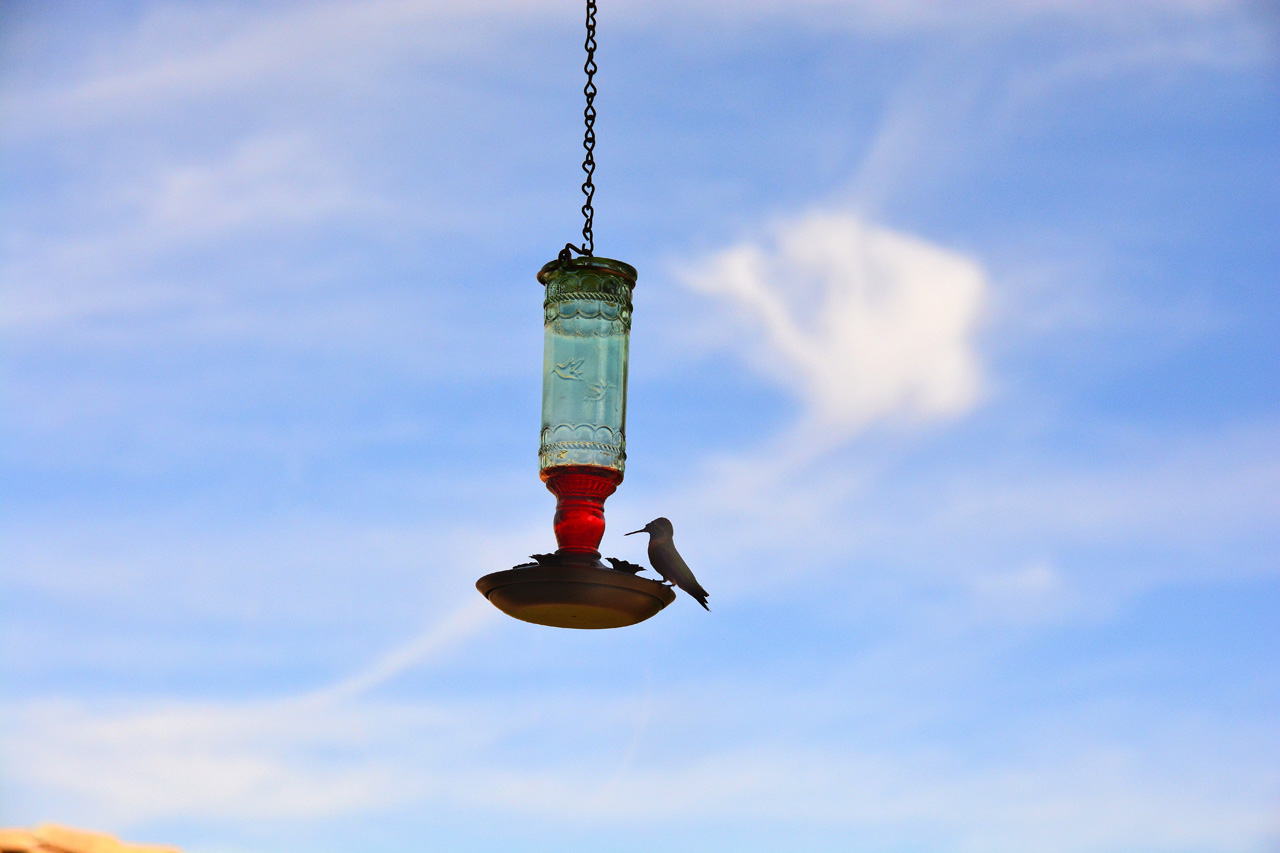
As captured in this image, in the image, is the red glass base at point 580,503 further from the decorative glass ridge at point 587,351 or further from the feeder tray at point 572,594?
the feeder tray at point 572,594

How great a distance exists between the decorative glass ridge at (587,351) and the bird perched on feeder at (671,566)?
1.41 feet

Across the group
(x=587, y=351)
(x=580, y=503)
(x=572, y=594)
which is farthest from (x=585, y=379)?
(x=572, y=594)

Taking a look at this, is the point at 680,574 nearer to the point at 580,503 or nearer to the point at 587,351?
the point at 580,503

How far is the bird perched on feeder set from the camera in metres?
7.71

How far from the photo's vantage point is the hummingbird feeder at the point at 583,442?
7.15 metres

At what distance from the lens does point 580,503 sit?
7562 mm

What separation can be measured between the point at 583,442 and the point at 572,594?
0.93 meters

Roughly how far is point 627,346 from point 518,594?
1.61 m

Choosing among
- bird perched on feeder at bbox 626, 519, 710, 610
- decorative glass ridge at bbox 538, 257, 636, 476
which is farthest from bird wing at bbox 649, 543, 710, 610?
decorative glass ridge at bbox 538, 257, 636, 476

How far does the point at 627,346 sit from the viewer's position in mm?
8125

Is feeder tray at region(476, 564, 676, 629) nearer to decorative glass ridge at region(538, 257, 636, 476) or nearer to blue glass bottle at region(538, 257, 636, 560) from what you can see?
blue glass bottle at region(538, 257, 636, 560)

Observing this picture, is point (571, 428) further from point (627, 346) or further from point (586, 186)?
point (586, 186)

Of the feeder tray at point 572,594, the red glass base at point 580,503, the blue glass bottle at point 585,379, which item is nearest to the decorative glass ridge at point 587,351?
the blue glass bottle at point 585,379

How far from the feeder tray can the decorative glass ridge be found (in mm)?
762
